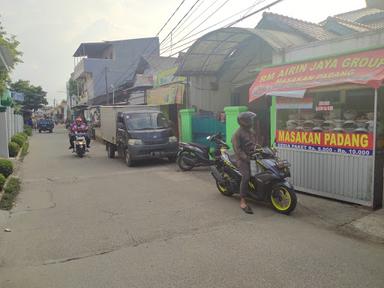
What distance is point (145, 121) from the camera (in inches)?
551

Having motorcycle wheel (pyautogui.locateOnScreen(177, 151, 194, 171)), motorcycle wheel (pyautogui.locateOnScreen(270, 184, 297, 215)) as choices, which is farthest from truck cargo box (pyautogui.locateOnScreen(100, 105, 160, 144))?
motorcycle wheel (pyautogui.locateOnScreen(270, 184, 297, 215))

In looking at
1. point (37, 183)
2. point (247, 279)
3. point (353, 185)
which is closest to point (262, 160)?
point (353, 185)

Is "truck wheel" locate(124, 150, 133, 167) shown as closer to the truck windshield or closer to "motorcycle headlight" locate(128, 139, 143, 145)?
"motorcycle headlight" locate(128, 139, 143, 145)

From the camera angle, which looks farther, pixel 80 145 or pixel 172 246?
pixel 80 145

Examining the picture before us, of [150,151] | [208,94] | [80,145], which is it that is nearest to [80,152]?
[80,145]

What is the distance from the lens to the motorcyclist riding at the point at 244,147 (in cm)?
698

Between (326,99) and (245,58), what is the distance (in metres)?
8.06

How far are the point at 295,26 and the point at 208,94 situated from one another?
4972 millimetres

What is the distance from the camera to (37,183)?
10797 mm

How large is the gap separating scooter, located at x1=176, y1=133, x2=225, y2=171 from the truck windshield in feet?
7.51

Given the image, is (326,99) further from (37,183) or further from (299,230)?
(37,183)

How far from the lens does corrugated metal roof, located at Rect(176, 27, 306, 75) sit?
11.1m

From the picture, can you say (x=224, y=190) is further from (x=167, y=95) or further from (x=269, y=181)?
(x=167, y=95)

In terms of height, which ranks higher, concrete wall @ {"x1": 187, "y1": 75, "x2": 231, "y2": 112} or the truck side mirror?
concrete wall @ {"x1": 187, "y1": 75, "x2": 231, "y2": 112}
